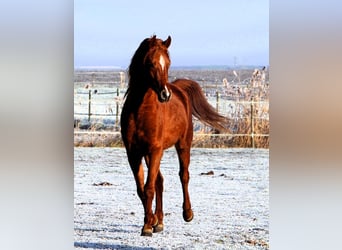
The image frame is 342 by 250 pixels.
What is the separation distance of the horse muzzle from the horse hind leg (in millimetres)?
246

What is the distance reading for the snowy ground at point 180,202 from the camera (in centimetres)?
300

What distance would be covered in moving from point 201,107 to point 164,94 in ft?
0.61

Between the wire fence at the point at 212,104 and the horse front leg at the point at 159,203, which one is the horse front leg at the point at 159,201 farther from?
the wire fence at the point at 212,104

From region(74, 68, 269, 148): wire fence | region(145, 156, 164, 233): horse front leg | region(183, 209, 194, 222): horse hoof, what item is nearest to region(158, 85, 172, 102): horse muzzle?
region(74, 68, 269, 148): wire fence

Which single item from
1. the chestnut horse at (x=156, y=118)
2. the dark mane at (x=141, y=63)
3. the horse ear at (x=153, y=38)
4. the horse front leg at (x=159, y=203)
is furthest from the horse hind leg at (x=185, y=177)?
the horse ear at (x=153, y=38)

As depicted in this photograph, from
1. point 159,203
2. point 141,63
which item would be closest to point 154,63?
point 141,63

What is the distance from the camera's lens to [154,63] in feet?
9.93

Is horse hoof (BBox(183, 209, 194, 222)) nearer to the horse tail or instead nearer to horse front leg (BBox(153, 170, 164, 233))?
horse front leg (BBox(153, 170, 164, 233))

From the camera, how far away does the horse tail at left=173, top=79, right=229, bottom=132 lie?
304cm
